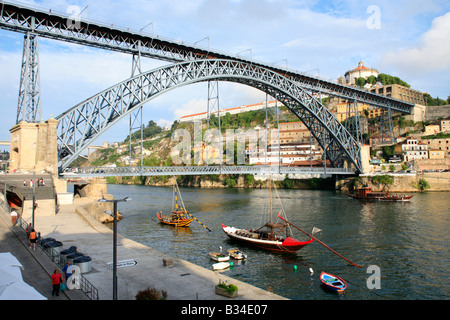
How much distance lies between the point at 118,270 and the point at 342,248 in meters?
16.8

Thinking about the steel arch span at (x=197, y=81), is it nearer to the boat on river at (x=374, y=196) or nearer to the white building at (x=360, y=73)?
the boat on river at (x=374, y=196)

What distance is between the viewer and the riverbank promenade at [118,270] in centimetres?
1294

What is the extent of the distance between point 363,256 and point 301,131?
327 ft

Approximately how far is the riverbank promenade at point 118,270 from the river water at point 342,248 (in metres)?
4.11

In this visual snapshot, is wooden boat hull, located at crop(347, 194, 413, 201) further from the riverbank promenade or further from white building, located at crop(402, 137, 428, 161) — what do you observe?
the riverbank promenade

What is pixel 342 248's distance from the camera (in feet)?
83.1

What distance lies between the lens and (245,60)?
4997cm

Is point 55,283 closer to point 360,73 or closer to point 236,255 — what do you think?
point 236,255

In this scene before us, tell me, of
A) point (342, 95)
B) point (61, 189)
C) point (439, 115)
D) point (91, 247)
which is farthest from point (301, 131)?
point (91, 247)

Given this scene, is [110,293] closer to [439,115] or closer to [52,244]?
[52,244]

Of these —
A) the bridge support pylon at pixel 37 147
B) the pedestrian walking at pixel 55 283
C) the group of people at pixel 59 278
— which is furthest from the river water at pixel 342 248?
the pedestrian walking at pixel 55 283

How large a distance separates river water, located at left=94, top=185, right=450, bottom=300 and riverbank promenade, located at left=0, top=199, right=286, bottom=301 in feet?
13.5

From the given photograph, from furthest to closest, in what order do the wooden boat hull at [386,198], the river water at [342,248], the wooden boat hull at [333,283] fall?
the wooden boat hull at [386,198] → the river water at [342,248] → the wooden boat hull at [333,283]

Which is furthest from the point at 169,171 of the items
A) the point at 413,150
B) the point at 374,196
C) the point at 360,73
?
the point at 360,73
